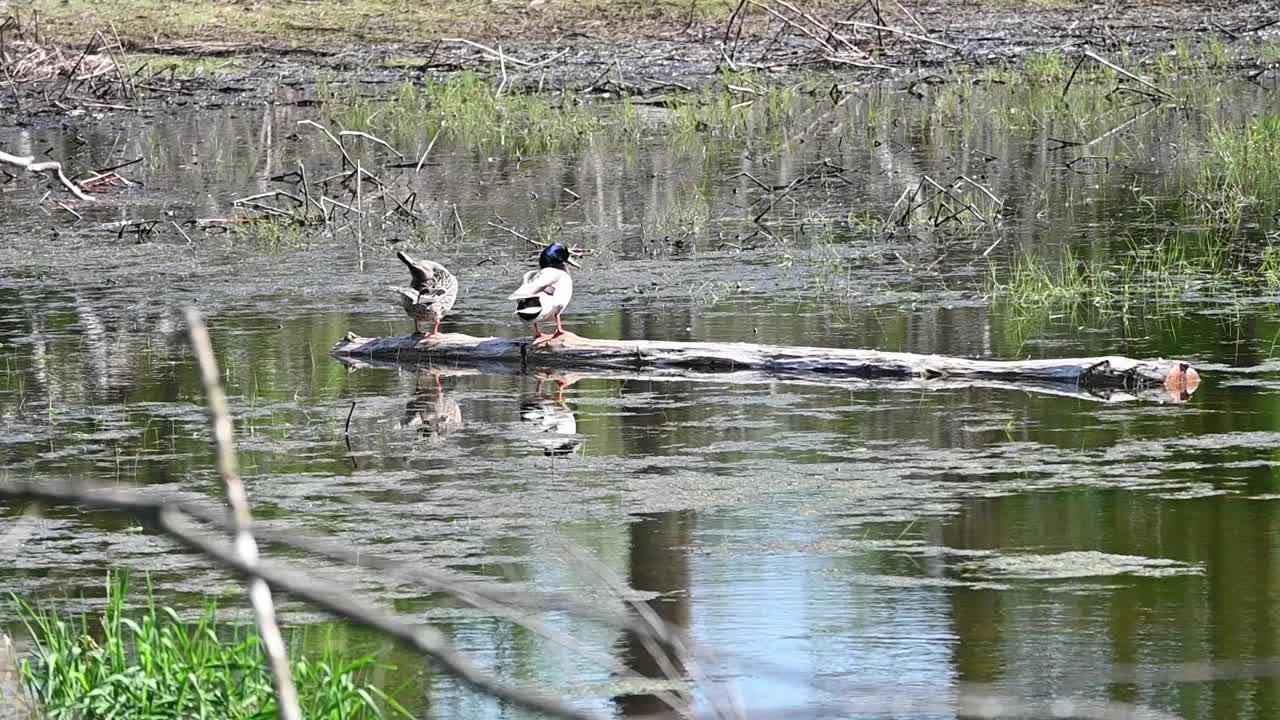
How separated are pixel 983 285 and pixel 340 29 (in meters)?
17.7

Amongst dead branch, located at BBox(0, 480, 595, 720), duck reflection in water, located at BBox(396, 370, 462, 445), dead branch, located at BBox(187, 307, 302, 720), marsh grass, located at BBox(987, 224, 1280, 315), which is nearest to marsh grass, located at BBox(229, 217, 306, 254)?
duck reflection in water, located at BBox(396, 370, 462, 445)

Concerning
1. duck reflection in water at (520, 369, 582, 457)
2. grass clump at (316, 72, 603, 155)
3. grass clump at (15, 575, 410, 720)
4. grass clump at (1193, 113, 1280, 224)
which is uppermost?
grass clump at (316, 72, 603, 155)

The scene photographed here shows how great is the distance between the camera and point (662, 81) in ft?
80.7

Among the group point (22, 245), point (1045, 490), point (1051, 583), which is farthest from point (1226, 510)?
point (22, 245)

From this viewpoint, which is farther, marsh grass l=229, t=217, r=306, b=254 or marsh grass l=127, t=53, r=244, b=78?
marsh grass l=127, t=53, r=244, b=78

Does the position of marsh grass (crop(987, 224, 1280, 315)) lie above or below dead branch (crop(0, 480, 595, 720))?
below

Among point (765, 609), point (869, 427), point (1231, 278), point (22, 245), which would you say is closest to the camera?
point (765, 609)

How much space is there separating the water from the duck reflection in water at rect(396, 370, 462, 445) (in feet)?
0.10

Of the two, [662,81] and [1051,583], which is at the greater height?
[662,81]

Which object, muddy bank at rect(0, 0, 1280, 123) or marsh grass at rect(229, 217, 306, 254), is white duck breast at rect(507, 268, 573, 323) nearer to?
marsh grass at rect(229, 217, 306, 254)

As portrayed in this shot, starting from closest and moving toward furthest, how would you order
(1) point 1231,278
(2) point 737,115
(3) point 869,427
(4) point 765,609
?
(4) point 765,609 → (3) point 869,427 → (1) point 1231,278 → (2) point 737,115

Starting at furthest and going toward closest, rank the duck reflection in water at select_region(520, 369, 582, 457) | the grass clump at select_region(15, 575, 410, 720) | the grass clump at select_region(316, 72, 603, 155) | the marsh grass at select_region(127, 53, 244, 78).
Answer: the marsh grass at select_region(127, 53, 244, 78) → the grass clump at select_region(316, 72, 603, 155) → the duck reflection in water at select_region(520, 369, 582, 457) → the grass clump at select_region(15, 575, 410, 720)

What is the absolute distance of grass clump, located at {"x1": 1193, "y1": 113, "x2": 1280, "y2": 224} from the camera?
14.6 meters

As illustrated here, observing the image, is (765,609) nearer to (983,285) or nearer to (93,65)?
(983,285)
